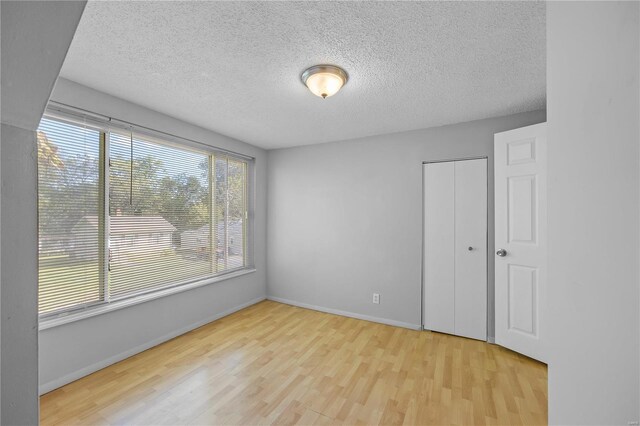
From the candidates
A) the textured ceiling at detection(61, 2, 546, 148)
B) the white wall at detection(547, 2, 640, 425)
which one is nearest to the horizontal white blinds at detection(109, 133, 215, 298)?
the textured ceiling at detection(61, 2, 546, 148)

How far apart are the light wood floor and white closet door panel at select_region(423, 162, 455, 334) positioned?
262mm

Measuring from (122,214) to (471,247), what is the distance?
3.75m

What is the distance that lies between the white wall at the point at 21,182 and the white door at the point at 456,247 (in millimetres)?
3381

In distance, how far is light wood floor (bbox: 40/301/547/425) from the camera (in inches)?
71.6

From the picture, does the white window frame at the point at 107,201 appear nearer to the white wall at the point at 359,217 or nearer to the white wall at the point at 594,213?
the white wall at the point at 359,217

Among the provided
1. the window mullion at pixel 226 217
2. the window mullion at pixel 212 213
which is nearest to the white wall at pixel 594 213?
the window mullion at pixel 212 213

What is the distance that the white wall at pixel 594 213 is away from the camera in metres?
0.45

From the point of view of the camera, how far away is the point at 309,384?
216cm

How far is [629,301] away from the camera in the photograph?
0.45 metres

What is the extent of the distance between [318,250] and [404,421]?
2475 millimetres

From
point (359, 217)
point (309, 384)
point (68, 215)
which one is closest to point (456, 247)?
point (359, 217)

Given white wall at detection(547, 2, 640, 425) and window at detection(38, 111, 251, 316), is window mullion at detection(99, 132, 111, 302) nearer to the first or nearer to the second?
window at detection(38, 111, 251, 316)

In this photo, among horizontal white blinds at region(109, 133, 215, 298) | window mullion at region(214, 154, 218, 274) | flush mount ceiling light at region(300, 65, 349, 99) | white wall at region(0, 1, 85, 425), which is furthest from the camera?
window mullion at region(214, 154, 218, 274)

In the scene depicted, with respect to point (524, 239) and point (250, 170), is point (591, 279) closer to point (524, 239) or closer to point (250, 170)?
point (524, 239)
